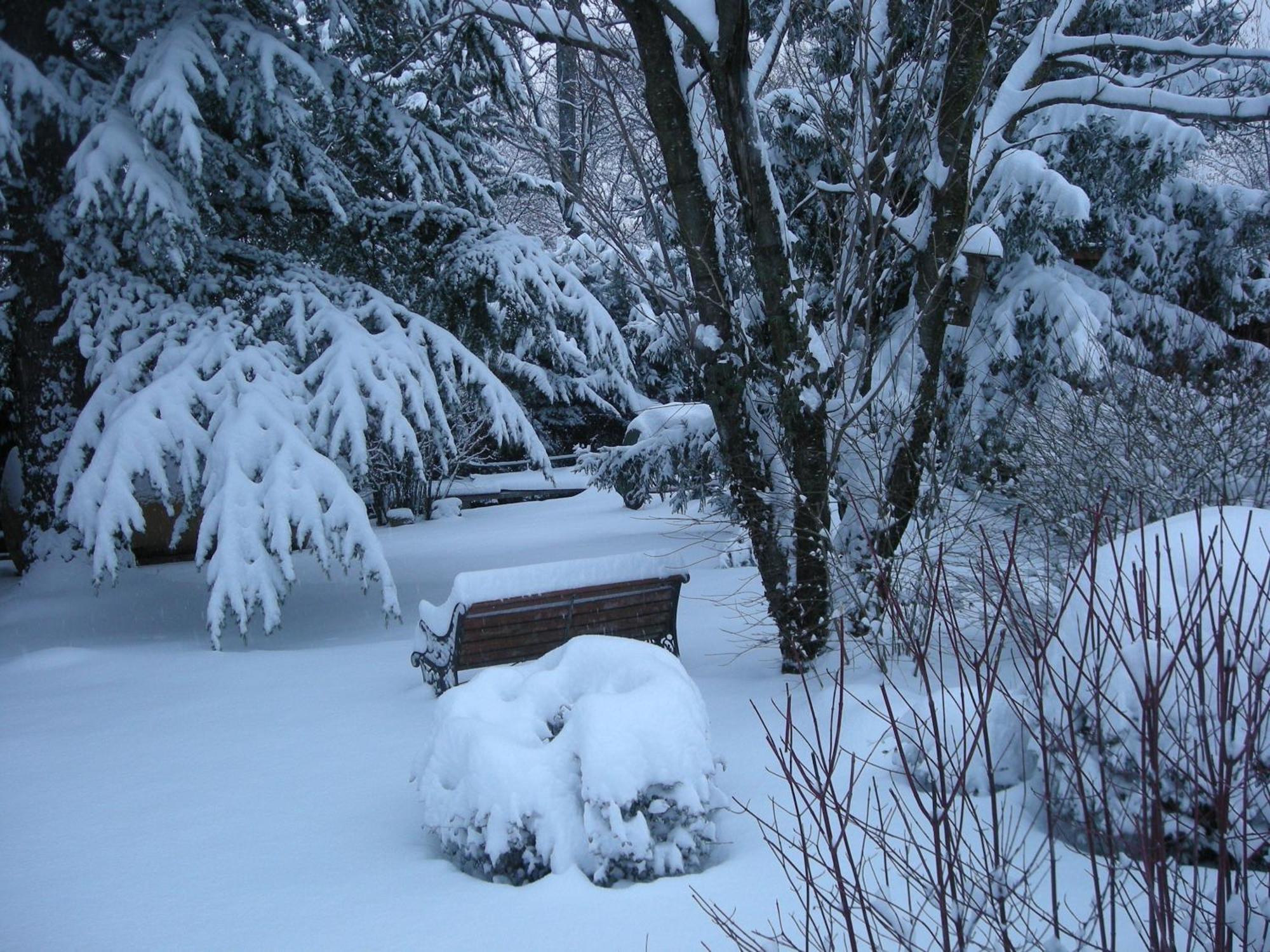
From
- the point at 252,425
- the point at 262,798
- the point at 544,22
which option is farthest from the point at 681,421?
the point at 262,798

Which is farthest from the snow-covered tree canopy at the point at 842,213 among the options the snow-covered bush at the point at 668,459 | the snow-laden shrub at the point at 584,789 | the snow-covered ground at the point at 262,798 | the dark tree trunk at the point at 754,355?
the snow-covered bush at the point at 668,459

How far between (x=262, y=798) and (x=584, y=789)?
2158 millimetres

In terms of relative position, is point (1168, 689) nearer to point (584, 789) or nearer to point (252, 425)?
point (584, 789)

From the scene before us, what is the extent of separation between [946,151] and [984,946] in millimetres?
6276

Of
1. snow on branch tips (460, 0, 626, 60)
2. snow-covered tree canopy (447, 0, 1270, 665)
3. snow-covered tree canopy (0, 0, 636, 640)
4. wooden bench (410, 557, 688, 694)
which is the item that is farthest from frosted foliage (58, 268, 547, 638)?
snow on branch tips (460, 0, 626, 60)

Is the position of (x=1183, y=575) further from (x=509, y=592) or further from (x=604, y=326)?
(x=604, y=326)

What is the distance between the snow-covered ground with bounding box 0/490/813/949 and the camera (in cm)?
353

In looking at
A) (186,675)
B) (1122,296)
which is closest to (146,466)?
(186,675)

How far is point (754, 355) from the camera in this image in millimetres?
6680

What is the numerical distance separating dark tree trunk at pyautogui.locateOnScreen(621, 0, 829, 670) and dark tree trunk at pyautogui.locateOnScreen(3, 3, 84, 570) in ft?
23.0

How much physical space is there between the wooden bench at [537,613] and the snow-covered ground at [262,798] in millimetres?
432

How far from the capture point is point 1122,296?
12.5 metres

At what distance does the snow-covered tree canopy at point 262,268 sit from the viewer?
8297 millimetres

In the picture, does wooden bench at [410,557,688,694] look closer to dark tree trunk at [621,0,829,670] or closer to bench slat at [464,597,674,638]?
bench slat at [464,597,674,638]
